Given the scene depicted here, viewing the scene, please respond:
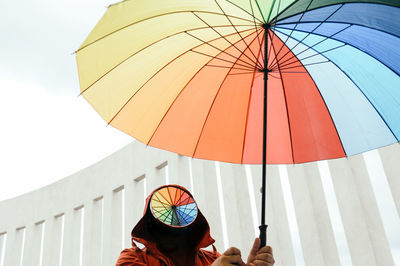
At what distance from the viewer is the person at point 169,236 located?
1.84 m

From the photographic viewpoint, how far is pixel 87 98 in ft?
6.43

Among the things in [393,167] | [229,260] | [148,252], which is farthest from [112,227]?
[229,260]

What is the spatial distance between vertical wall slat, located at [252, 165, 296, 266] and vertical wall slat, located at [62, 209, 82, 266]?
13.1 ft

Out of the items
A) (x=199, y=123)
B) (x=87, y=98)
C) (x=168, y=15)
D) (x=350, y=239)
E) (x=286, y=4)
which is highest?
(x=168, y=15)

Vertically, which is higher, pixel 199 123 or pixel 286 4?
pixel 286 4

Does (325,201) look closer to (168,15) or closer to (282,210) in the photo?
(282,210)

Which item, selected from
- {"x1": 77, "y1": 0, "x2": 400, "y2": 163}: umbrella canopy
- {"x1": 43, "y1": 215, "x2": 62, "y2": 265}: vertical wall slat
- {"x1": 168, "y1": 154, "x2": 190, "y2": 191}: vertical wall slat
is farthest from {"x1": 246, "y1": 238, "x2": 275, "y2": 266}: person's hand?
{"x1": 43, "y1": 215, "x2": 62, "y2": 265}: vertical wall slat

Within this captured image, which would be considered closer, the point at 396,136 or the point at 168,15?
the point at 168,15

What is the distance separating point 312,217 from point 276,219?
0.43 metres

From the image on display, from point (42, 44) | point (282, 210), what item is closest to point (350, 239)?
point (282, 210)

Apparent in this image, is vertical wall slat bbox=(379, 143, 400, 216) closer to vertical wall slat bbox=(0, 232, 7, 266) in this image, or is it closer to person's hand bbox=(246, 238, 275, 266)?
person's hand bbox=(246, 238, 275, 266)

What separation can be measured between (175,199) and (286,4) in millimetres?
985

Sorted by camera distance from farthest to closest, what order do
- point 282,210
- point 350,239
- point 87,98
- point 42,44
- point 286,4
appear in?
point 42,44
point 282,210
point 350,239
point 87,98
point 286,4

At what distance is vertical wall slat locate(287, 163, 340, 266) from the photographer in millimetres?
3936
